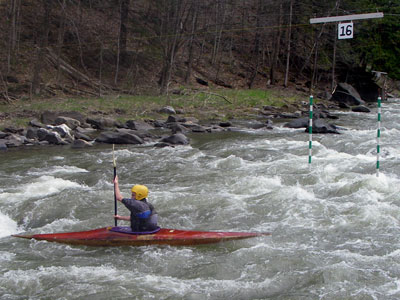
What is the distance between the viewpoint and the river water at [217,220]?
475 centimetres

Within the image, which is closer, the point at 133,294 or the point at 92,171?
the point at 133,294

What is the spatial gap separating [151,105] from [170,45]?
401cm

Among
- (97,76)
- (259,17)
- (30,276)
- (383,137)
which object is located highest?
(259,17)

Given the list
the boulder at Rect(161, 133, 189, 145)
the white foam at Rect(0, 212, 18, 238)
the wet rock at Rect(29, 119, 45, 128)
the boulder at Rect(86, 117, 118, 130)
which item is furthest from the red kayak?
the boulder at Rect(86, 117, 118, 130)

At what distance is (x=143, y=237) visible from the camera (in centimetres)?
579

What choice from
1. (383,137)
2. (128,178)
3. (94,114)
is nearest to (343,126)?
(383,137)

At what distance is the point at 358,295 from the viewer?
→ 446cm

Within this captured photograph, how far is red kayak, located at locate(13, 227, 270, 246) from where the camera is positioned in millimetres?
5734

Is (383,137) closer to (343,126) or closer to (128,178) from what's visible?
(343,126)

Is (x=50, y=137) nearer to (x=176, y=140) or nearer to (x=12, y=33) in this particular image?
(x=176, y=140)

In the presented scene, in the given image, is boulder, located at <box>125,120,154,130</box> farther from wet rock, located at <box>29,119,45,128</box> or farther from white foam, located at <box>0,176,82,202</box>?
white foam, located at <box>0,176,82,202</box>

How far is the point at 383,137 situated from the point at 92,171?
7.16 m

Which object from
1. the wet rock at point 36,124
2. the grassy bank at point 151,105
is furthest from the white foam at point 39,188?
the grassy bank at point 151,105

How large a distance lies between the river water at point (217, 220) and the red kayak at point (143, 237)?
3.0 inches
